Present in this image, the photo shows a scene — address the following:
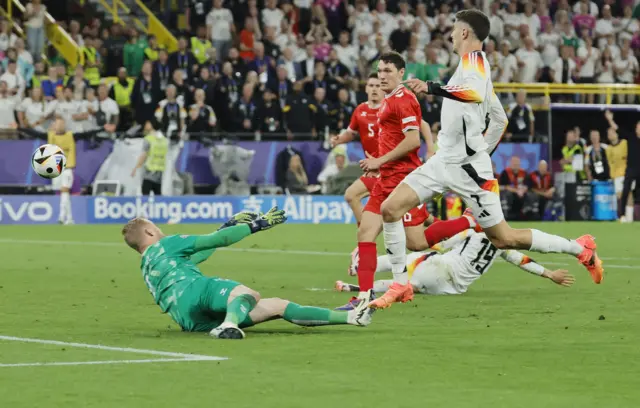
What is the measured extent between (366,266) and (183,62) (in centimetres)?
1880

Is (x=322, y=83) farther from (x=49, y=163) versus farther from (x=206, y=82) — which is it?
(x=49, y=163)

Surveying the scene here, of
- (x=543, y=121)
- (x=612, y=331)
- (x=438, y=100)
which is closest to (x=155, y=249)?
(x=612, y=331)

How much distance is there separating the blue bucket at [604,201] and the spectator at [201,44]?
943 centimetres

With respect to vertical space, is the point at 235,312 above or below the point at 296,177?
below

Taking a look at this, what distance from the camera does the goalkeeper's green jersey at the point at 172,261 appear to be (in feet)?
30.8

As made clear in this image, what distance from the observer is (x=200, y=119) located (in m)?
29.2

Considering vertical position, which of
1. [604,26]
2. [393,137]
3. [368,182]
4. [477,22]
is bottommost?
[368,182]

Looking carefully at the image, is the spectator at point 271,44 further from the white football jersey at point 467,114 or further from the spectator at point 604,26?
the white football jersey at point 467,114

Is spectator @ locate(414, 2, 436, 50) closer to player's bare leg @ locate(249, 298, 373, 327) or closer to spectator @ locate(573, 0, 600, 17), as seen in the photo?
spectator @ locate(573, 0, 600, 17)

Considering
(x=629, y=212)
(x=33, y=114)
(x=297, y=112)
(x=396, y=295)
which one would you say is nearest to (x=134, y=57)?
(x=33, y=114)

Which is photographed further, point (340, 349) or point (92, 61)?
point (92, 61)

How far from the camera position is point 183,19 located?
34344 mm

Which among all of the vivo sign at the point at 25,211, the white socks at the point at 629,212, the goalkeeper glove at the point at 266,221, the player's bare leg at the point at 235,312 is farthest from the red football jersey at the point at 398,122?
the white socks at the point at 629,212

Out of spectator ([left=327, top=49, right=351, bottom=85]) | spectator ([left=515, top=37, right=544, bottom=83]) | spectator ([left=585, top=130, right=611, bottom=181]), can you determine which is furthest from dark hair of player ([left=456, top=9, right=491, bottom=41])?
spectator ([left=515, top=37, right=544, bottom=83])
